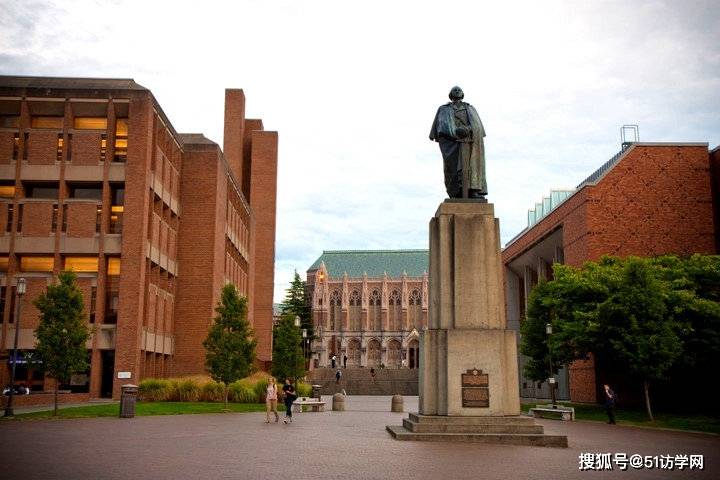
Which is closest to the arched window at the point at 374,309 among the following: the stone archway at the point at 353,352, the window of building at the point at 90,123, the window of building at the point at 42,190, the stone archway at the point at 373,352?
the stone archway at the point at 373,352

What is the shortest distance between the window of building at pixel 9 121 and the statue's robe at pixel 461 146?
113 ft

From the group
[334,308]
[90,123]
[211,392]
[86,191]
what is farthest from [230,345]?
[334,308]

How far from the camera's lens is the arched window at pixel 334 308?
5320 inches

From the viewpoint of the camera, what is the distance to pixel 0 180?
136 feet

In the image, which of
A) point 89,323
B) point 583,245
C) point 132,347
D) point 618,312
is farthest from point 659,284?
point 89,323

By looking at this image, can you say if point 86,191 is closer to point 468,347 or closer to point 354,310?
point 468,347

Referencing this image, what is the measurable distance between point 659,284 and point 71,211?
32905mm

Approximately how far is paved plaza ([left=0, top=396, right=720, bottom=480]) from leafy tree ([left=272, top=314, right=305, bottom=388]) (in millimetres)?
26416

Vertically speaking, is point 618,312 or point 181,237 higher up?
point 181,237

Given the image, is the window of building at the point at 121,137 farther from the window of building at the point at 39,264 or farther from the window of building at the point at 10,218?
the window of building at the point at 39,264

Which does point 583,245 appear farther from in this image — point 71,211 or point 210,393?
point 71,211

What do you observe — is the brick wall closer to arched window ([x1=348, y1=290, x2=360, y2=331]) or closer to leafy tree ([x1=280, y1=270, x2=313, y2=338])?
leafy tree ([x1=280, y1=270, x2=313, y2=338])

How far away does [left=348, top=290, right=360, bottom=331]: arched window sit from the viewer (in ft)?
441

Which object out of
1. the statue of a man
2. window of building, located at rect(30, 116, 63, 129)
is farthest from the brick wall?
the statue of a man
